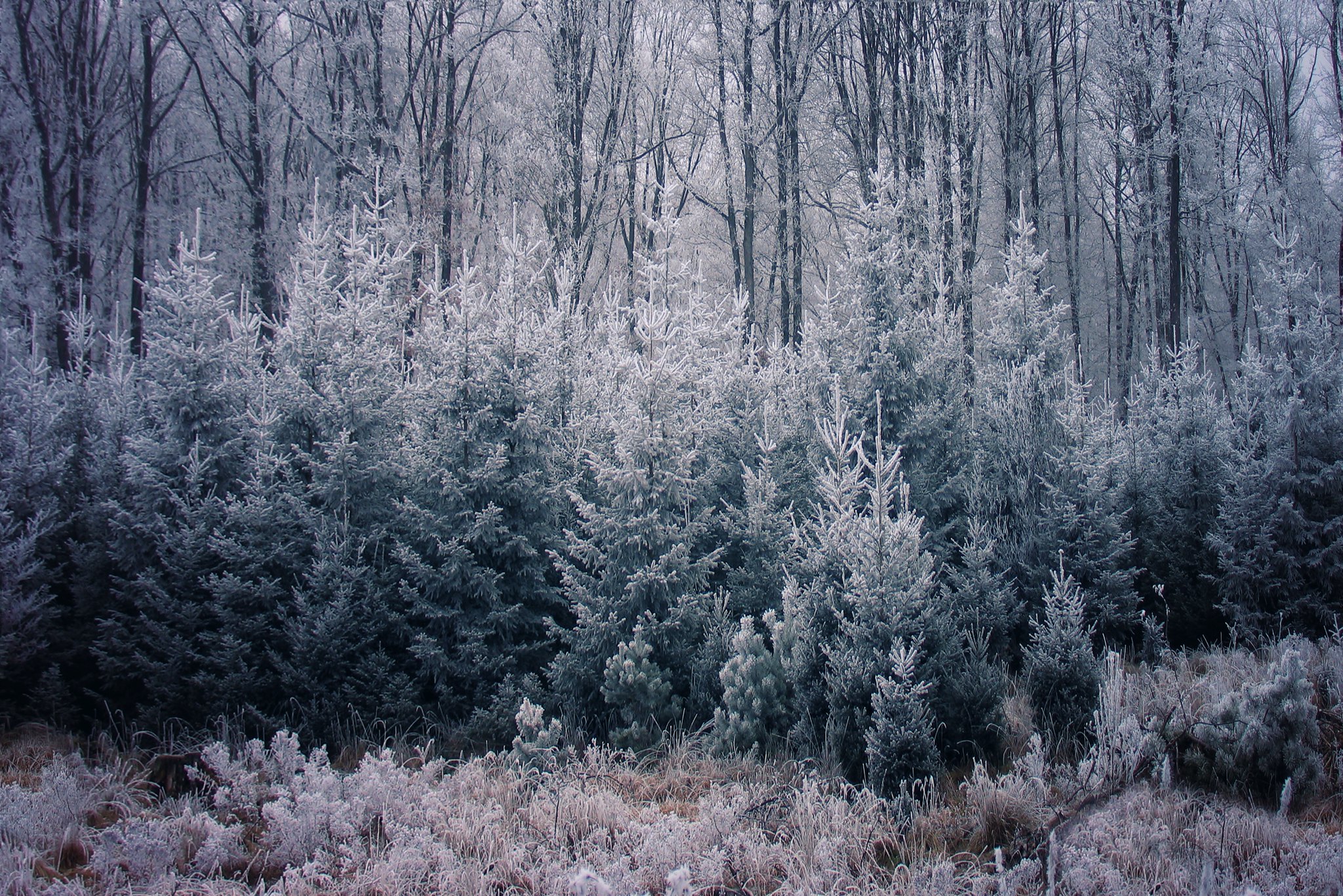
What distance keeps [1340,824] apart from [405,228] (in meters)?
13.2

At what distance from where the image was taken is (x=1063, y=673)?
5141mm

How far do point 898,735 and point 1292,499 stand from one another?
491 cm

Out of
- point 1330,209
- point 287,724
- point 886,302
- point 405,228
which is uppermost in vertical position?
point 1330,209

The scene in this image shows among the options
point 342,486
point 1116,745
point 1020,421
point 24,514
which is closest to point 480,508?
point 342,486

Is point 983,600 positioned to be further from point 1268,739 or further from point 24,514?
point 24,514

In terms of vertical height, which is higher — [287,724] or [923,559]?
[923,559]

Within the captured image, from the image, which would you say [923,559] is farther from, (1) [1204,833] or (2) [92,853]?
(2) [92,853]

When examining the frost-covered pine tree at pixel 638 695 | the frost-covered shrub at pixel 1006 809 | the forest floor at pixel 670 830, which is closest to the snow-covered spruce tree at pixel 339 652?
the forest floor at pixel 670 830

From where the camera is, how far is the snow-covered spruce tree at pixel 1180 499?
23.0ft

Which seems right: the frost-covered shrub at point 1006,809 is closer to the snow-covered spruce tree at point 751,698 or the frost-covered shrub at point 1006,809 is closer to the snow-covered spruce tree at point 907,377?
the snow-covered spruce tree at point 751,698

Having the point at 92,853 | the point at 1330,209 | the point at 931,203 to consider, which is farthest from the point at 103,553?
the point at 1330,209

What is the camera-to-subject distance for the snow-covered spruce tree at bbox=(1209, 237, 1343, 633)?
6.41 m

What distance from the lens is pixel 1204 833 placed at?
3.48m

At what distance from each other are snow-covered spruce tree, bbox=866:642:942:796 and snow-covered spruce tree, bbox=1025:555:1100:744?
4.08 ft
